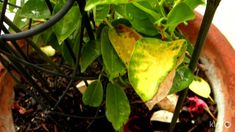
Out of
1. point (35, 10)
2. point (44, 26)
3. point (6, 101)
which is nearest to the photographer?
point (44, 26)

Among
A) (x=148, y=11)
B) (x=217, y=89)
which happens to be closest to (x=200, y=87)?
(x=217, y=89)

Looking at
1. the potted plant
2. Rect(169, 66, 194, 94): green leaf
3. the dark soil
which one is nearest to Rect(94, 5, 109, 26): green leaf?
the potted plant

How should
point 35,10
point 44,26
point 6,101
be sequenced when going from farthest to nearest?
point 6,101, point 35,10, point 44,26

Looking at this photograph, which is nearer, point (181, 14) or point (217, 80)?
point (181, 14)

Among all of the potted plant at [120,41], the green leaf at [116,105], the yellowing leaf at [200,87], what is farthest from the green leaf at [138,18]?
the yellowing leaf at [200,87]

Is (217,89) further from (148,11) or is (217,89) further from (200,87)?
(148,11)

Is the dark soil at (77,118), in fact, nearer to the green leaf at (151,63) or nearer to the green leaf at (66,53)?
the green leaf at (66,53)

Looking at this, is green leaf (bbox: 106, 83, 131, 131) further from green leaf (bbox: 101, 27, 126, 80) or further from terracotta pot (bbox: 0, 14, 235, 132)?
terracotta pot (bbox: 0, 14, 235, 132)
